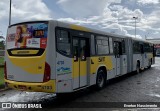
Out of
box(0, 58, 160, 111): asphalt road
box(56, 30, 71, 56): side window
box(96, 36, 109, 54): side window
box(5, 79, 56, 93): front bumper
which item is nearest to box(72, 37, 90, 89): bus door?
box(56, 30, 71, 56): side window

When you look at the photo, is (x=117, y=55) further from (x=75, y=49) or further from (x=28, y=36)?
(x=28, y=36)

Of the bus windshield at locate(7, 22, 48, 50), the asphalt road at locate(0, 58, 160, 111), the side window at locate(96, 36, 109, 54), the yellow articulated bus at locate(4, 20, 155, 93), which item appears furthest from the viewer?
the side window at locate(96, 36, 109, 54)

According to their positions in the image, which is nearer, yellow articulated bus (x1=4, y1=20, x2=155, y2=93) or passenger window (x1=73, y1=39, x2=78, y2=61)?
yellow articulated bus (x1=4, y1=20, x2=155, y2=93)

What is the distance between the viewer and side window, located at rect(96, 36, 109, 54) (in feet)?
38.8

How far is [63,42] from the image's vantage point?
8836 mm

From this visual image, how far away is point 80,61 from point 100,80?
8.61 feet

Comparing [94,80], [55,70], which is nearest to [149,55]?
[94,80]

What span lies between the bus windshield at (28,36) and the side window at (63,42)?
543 millimetres

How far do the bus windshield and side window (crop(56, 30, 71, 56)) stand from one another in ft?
1.78

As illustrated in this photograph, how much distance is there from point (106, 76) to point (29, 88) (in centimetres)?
542

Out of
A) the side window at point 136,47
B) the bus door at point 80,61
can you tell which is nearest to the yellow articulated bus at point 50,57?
the bus door at point 80,61

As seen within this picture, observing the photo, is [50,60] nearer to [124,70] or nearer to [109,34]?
A: [109,34]
